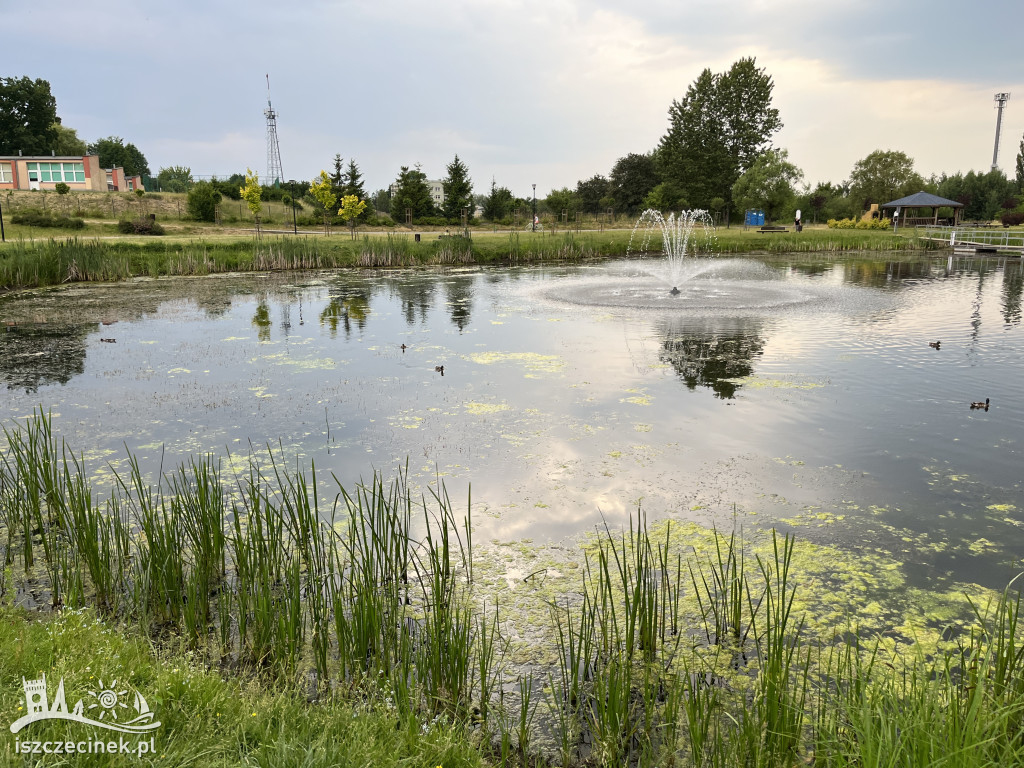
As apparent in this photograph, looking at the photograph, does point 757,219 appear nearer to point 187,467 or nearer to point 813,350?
point 813,350

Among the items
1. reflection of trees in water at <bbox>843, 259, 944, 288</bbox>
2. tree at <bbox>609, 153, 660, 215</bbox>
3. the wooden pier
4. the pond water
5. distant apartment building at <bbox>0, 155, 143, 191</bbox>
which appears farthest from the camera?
tree at <bbox>609, 153, 660, 215</bbox>

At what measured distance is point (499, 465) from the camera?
6062 millimetres

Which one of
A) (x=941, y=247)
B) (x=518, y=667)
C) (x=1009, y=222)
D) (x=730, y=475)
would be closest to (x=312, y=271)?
(x=730, y=475)

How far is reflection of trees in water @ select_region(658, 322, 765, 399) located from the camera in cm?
875

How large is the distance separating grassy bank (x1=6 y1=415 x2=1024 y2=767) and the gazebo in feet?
124

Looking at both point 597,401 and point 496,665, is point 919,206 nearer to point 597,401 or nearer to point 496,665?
point 597,401

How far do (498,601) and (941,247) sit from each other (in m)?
33.3

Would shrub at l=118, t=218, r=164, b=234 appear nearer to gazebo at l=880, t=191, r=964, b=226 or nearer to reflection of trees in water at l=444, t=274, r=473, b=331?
reflection of trees in water at l=444, t=274, r=473, b=331

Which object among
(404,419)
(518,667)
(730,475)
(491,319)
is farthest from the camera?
(491,319)

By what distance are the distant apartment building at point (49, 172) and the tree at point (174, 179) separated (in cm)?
2101

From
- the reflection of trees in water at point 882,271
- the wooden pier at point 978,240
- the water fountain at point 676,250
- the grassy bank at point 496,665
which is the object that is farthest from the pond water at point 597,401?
the wooden pier at point 978,240

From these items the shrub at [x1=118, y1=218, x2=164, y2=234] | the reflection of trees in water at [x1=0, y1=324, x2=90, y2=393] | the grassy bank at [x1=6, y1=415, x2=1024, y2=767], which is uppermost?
the shrub at [x1=118, y1=218, x2=164, y2=234]

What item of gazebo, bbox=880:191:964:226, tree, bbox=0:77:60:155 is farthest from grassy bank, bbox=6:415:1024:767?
tree, bbox=0:77:60:155

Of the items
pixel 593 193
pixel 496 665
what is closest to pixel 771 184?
pixel 593 193
